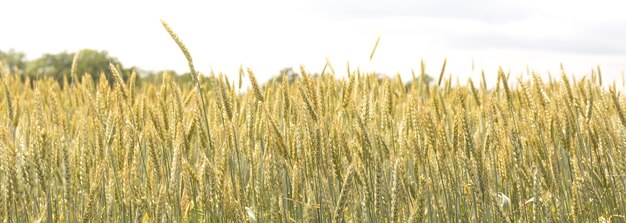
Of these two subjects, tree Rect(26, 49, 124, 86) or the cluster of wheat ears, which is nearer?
the cluster of wheat ears

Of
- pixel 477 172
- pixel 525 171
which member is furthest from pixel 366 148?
pixel 525 171

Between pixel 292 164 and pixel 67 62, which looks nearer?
pixel 292 164

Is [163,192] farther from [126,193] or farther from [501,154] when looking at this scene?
[501,154]

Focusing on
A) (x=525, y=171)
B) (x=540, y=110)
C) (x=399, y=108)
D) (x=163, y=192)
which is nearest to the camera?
(x=163, y=192)

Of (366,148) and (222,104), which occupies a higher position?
(222,104)

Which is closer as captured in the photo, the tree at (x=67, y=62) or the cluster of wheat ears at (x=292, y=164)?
the cluster of wheat ears at (x=292, y=164)

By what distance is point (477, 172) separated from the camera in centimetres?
171

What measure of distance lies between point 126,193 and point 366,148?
1.94ft

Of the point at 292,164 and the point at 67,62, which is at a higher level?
the point at 67,62

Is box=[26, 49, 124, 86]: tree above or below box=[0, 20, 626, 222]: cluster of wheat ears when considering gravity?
above

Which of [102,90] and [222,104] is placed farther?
[102,90]

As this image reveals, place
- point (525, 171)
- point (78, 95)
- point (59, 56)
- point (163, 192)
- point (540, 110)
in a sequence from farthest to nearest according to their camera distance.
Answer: point (59, 56)
point (78, 95)
point (540, 110)
point (525, 171)
point (163, 192)

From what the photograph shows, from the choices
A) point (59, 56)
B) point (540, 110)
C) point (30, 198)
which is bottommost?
point (30, 198)

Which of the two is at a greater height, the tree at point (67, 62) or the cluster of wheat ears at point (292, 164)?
the tree at point (67, 62)
